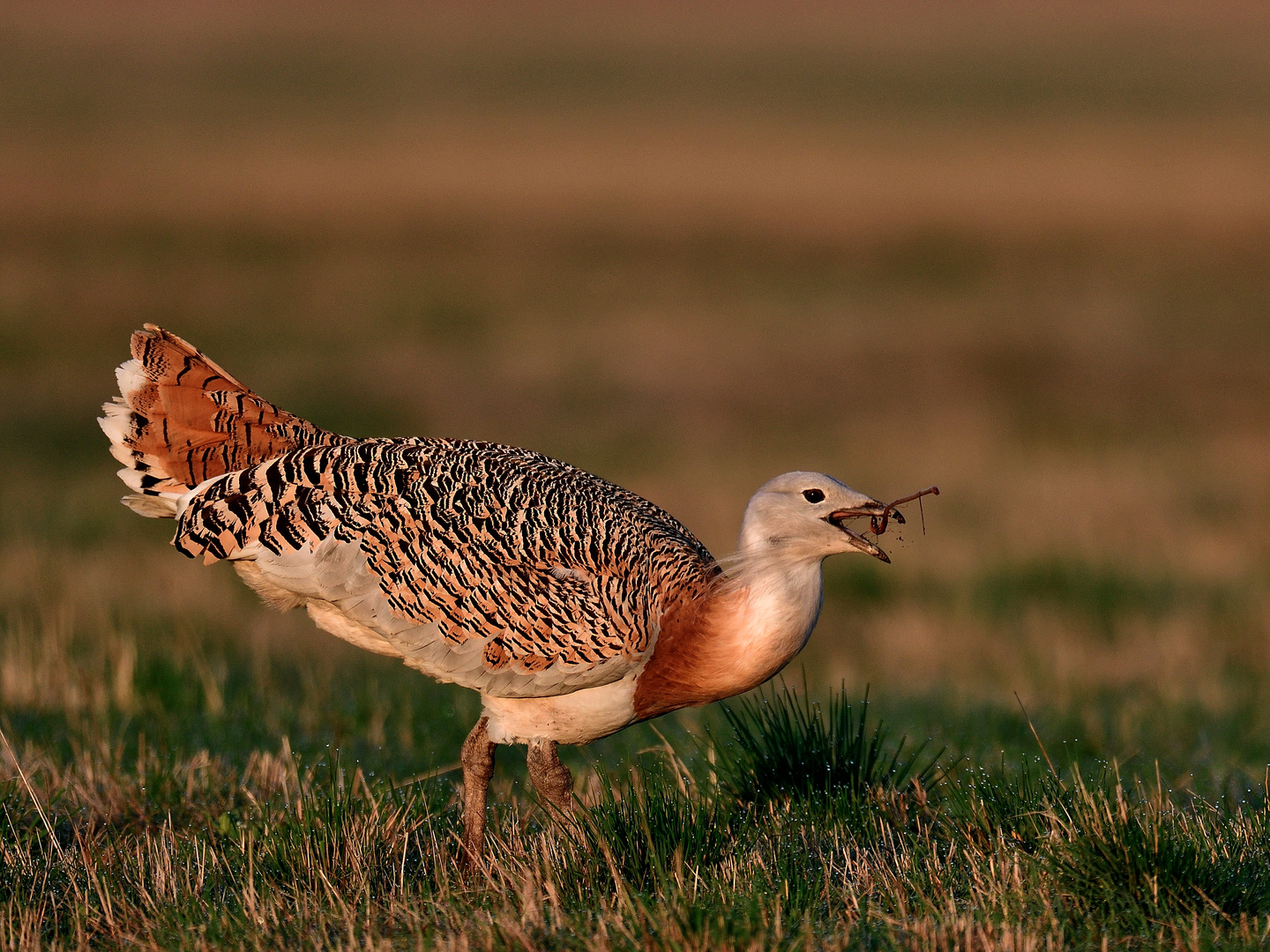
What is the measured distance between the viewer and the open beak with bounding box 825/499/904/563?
Answer: 3.76 m

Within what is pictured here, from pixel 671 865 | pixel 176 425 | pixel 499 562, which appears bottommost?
pixel 671 865

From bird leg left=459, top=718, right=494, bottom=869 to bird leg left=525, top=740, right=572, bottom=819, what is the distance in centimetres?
12

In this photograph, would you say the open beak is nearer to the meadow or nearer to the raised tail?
the meadow

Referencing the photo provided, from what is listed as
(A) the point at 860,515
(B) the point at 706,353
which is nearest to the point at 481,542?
(A) the point at 860,515

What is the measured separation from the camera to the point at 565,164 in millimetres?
23688

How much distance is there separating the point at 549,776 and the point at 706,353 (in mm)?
11841

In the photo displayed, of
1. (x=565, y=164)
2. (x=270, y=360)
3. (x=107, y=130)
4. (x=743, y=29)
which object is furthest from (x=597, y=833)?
(x=743, y=29)

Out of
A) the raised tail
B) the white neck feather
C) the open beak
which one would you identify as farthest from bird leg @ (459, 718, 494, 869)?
the open beak

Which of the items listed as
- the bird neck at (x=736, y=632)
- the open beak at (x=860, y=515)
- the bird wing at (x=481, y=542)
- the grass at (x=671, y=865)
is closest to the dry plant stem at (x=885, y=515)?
the open beak at (x=860, y=515)

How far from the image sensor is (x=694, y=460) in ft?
42.4

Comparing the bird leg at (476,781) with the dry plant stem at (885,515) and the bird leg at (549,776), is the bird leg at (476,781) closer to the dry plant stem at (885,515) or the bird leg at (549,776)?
the bird leg at (549,776)

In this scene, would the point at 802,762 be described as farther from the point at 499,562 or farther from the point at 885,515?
the point at 499,562

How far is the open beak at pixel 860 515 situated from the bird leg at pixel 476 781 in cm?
116

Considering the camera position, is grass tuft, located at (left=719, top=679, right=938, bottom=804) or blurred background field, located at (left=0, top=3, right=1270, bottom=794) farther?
blurred background field, located at (left=0, top=3, right=1270, bottom=794)
